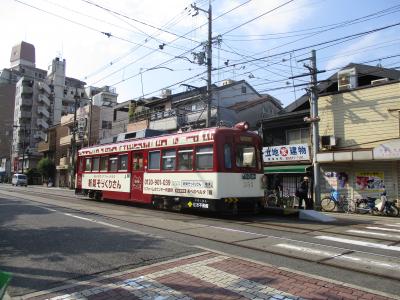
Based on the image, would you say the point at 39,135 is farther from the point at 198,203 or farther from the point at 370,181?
the point at 198,203

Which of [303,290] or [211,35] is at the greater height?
[211,35]

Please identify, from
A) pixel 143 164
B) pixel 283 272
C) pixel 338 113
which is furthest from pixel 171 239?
pixel 338 113

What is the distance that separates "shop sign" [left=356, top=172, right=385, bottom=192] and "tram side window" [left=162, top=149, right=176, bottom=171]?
34.7 feet

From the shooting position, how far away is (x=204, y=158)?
569 inches

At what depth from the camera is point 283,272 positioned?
21.6 ft

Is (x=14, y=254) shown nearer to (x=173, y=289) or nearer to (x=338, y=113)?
(x=173, y=289)

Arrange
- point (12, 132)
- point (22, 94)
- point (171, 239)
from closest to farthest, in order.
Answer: point (171, 239) → point (22, 94) → point (12, 132)

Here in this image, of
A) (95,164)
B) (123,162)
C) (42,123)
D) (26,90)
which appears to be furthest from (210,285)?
(26,90)

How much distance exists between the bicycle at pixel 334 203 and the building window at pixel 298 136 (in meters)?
3.96

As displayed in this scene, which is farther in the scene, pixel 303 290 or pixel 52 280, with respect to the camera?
pixel 52 280

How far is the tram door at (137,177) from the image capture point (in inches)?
698

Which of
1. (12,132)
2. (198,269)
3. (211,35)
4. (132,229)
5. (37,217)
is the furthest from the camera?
(12,132)

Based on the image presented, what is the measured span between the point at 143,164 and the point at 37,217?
211 inches

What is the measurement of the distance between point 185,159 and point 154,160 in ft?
7.21
